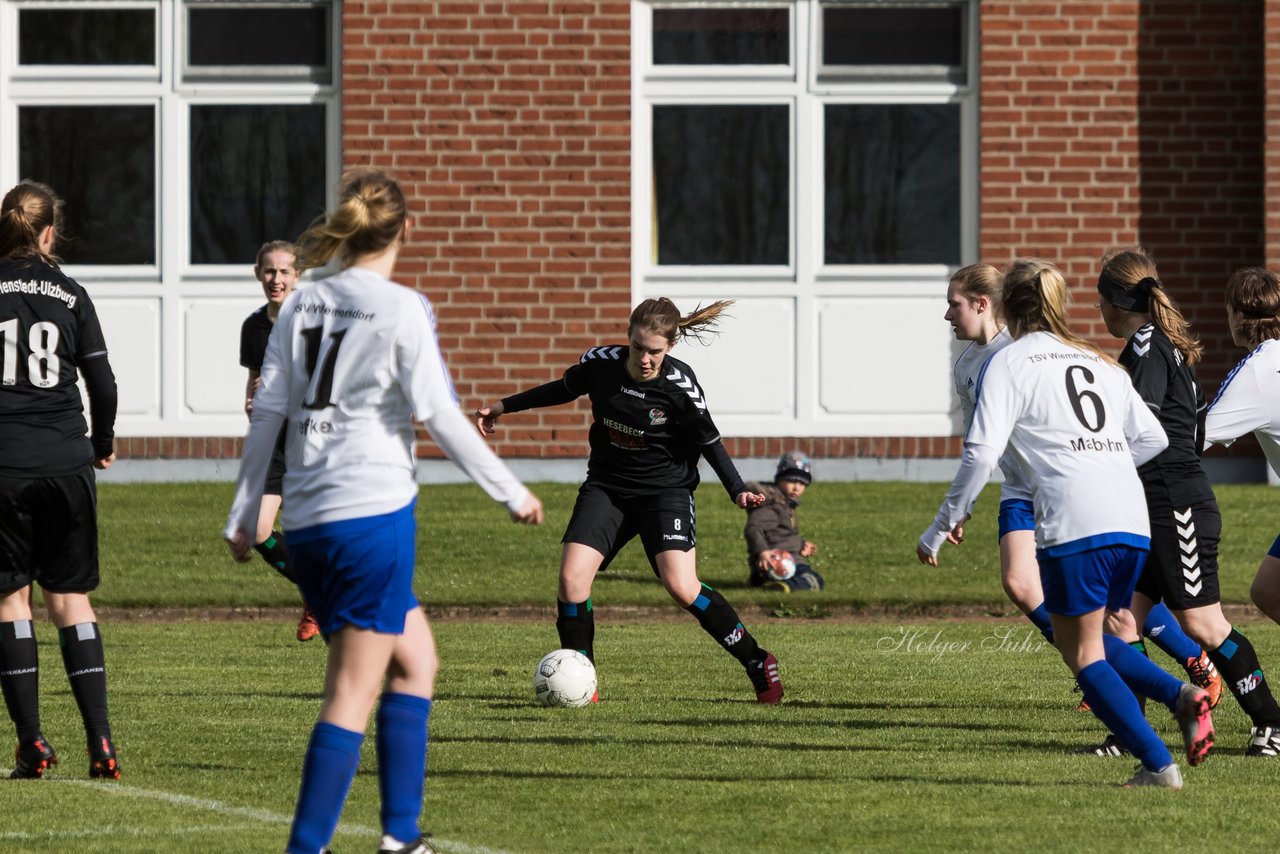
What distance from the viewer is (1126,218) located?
A: 1664cm

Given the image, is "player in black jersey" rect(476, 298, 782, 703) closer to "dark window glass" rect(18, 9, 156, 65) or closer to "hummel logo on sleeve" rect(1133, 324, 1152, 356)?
"hummel logo on sleeve" rect(1133, 324, 1152, 356)

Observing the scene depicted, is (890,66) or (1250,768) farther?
(890,66)

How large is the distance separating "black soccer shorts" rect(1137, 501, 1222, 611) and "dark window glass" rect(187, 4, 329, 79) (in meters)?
10.9

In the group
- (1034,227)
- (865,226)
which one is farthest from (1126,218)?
(865,226)

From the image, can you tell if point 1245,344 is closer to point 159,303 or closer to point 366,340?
point 366,340

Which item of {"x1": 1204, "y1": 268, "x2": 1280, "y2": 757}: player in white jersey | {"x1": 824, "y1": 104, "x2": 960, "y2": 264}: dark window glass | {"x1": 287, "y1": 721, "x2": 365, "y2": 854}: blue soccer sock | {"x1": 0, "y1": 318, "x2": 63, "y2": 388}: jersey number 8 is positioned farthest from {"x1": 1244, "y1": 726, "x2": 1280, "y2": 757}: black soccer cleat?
{"x1": 824, "y1": 104, "x2": 960, "y2": 264}: dark window glass

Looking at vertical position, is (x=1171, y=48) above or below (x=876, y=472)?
above

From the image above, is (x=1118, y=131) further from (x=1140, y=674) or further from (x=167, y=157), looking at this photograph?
(x=1140, y=674)

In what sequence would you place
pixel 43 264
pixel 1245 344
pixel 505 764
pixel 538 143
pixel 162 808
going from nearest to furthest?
pixel 162 808 → pixel 43 264 → pixel 505 764 → pixel 1245 344 → pixel 538 143

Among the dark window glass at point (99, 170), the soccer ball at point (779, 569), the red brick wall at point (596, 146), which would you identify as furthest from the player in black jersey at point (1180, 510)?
the dark window glass at point (99, 170)

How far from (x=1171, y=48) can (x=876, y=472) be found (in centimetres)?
421

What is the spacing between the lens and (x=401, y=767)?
5.30 metres

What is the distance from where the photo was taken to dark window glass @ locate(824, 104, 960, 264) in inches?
670

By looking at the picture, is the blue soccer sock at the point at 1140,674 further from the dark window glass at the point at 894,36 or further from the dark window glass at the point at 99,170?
the dark window glass at the point at 99,170
